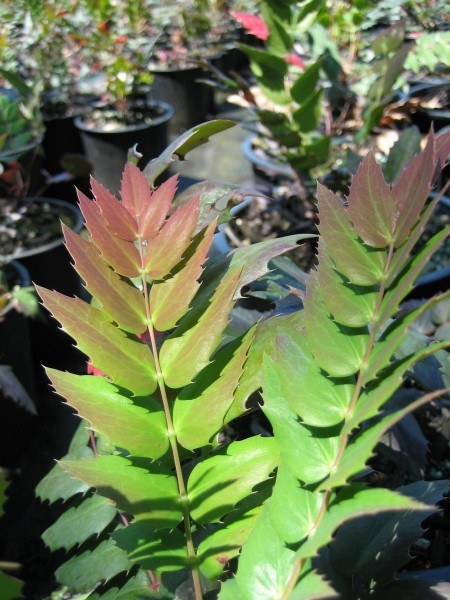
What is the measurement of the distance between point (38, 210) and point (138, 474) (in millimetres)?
2135

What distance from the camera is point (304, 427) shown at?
0.42 m

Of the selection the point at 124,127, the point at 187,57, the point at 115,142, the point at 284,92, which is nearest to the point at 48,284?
the point at 284,92

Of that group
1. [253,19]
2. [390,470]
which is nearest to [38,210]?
[253,19]

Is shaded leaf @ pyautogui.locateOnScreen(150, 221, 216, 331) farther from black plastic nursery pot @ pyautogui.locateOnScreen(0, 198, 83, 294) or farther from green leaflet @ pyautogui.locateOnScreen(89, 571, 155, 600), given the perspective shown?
black plastic nursery pot @ pyautogui.locateOnScreen(0, 198, 83, 294)

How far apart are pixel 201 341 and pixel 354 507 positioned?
177 mm

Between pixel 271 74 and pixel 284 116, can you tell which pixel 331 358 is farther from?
pixel 271 74

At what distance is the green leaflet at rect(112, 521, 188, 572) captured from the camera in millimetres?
451

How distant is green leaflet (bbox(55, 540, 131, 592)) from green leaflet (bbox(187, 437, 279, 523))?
0.13 meters

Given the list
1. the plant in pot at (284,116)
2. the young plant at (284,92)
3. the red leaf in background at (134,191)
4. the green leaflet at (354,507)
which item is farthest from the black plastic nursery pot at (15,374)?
the green leaflet at (354,507)

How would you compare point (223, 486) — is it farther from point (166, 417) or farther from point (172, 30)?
point (172, 30)

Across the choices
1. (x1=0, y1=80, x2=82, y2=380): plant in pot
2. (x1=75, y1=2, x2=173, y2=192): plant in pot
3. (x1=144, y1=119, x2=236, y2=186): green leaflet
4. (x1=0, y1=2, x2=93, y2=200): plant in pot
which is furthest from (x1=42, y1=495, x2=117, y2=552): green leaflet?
(x1=75, y1=2, x2=173, y2=192): plant in pot

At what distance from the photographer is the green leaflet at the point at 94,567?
1.80 feet

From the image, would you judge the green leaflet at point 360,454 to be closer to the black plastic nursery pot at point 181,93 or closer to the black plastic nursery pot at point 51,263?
the black plastic nursery pot at point 51,263

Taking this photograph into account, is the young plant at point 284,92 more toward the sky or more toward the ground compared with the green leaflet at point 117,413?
more toward the ground
